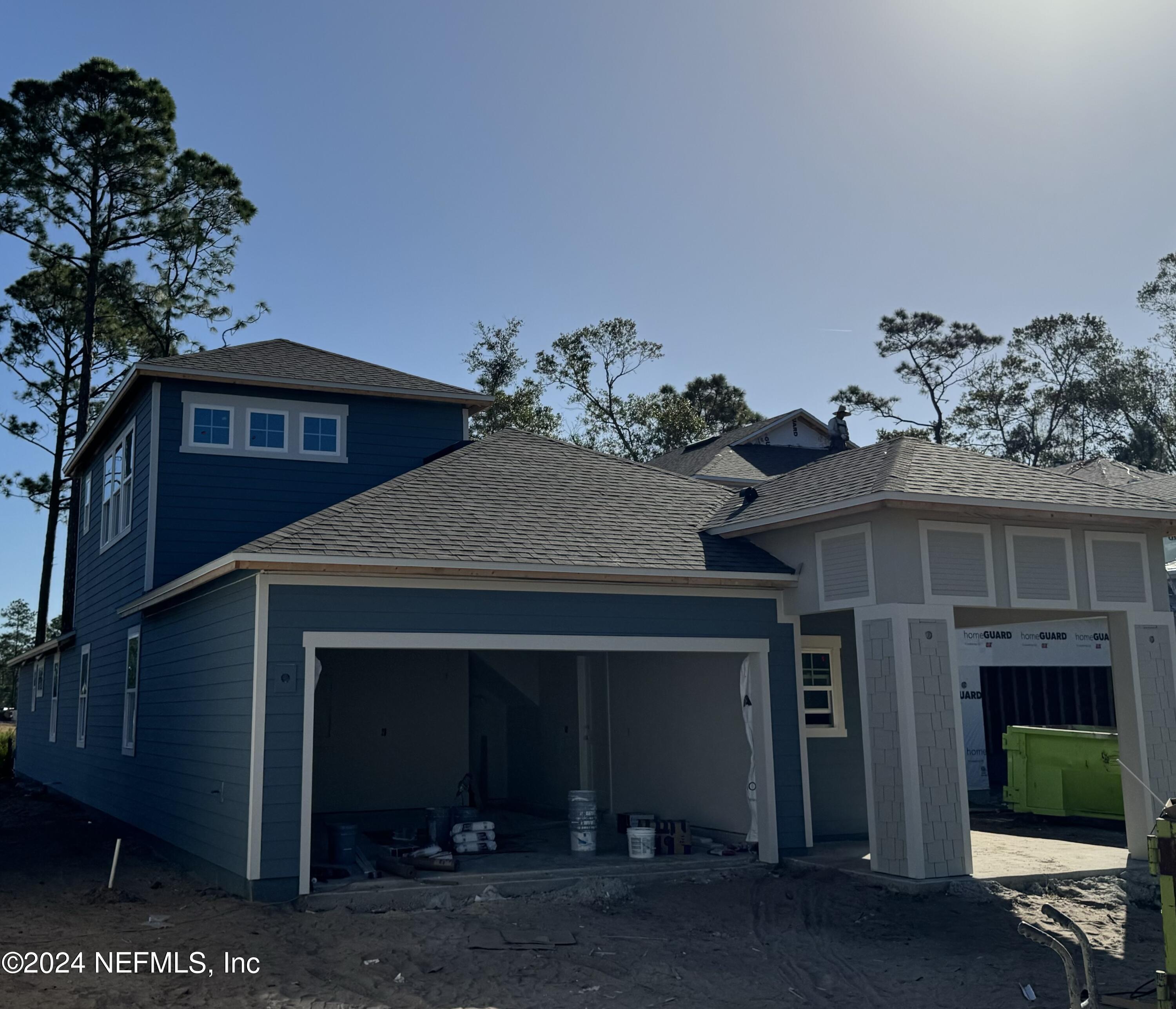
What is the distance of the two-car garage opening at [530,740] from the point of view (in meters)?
13.2

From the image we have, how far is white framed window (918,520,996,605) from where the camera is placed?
11031 millimetres

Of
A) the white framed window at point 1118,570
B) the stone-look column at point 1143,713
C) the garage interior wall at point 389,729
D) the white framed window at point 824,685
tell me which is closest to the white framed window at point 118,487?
the garage interior wall at point 389,729

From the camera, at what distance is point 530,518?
12.3 metres

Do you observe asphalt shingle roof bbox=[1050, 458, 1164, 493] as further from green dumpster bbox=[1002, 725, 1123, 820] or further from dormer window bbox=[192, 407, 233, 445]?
dormer window bbox=[192, 407, 233, 445]

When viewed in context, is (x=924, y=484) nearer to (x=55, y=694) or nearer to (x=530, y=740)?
(x=530, y=740)

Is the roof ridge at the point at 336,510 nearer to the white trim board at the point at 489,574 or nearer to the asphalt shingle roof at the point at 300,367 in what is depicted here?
the white trim board at the point at 489,574

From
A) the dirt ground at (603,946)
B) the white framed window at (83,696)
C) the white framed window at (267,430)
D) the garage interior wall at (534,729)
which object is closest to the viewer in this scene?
the dirt ground at (603,946)

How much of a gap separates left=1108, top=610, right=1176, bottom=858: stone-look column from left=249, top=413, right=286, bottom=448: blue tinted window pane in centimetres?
1083

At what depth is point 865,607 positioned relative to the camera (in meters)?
11.2

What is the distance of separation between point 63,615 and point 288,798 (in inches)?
781

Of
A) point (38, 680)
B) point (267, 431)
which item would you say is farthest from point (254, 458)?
point (38, 680)

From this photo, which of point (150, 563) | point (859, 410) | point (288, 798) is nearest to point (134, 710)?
point (150, 563)

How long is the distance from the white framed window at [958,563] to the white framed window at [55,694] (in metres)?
17.5

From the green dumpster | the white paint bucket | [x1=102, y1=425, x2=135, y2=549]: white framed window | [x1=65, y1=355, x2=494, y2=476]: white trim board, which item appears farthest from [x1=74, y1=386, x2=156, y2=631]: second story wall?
the green dumpster
